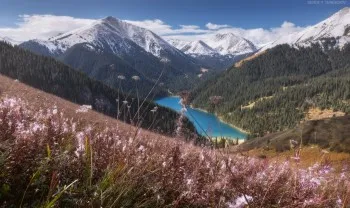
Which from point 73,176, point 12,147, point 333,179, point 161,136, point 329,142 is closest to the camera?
point 12,147

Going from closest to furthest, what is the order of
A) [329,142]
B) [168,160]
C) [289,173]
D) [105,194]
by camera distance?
1. [105,194]
2. [168,160]
3. [289,173]
4. [329,142]

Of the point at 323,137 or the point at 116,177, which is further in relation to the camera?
the point at 323,137

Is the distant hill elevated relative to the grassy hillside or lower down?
lower down

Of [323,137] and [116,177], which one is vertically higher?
[116,177]

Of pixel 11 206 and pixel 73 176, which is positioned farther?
pixel 73 176

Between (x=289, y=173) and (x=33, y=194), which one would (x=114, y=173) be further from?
(x=289, y=173)

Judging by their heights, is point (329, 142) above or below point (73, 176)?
below

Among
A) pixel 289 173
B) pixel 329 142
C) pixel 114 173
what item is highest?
pixel 114 173

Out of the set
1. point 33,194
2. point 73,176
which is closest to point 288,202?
point 73,176

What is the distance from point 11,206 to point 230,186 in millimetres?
1901

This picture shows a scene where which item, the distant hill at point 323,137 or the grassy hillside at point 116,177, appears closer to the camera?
the grassy hillside at point 116,177

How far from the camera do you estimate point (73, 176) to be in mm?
3371

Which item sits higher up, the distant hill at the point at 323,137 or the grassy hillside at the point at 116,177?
the grassy hillside at the point at 116,177

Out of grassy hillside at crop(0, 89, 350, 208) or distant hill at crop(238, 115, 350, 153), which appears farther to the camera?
distant hill at crop(238, 115, 350, 153)
